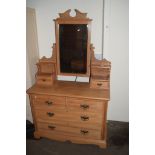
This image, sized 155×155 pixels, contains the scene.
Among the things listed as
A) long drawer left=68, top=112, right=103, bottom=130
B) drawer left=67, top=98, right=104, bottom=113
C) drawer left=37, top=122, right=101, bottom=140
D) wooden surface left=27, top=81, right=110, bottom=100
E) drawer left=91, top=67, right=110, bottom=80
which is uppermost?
drawer left=91, top=67, right=110, bottom=80

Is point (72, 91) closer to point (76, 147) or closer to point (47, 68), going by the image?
point (47, 68)

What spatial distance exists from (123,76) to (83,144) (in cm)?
101

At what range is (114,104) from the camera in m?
2.54

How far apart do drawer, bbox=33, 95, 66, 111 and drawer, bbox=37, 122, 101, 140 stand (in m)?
0.24

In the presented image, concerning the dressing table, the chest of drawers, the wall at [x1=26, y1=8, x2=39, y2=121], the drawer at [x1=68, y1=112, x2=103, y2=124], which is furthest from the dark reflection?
the drawer at [x1=68, y1=112, x2=103, y2=124]

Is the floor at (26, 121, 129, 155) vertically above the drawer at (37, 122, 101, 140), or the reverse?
the drawer at (37, 122, 101, 140)

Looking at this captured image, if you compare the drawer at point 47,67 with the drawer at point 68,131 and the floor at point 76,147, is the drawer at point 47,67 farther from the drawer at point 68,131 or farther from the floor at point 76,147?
the floor at point 76,147

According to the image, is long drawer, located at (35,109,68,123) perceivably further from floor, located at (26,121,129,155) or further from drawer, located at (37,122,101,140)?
floor, located at (26,121,129,155)

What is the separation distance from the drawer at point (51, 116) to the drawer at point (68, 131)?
0.08m

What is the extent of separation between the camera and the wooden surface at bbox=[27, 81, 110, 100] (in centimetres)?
198

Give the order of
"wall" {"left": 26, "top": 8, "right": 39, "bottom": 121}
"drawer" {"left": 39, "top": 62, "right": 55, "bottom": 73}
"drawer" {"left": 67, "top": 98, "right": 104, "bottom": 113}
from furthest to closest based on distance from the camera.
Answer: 1. "drawer" {"left": 39, "top": 62, "right": 55, "bottom": 73}
2. "wall" {"left": 26, "top": 8, "right": 39, "bottom": 121}
3. "drawer" {"left": 67, "top": 98, "right": 104, "bottom": 113}

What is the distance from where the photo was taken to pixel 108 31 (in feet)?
7.25
